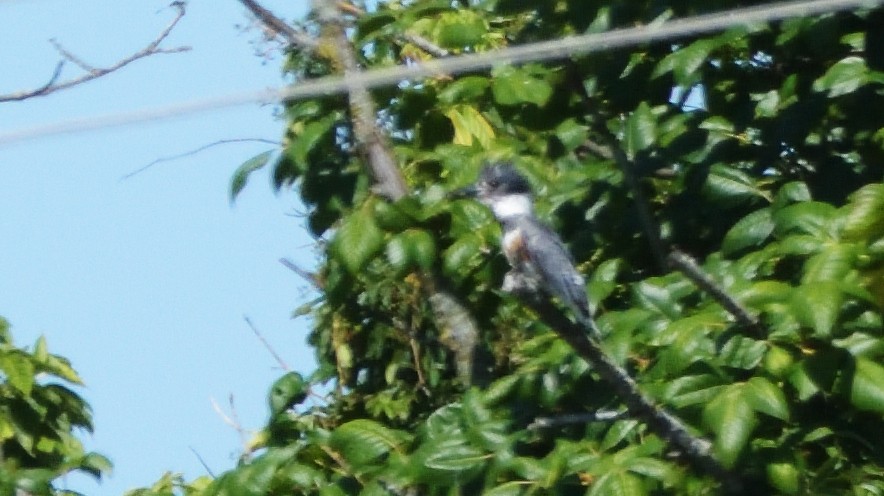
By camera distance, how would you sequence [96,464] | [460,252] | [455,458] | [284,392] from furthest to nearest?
1. [96,464]
2. [284,392]
3. [460,252]
4. [455,458]

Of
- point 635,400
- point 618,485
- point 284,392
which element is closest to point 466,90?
point 284,392

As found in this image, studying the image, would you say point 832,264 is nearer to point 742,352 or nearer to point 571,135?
point 742,352

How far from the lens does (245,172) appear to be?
3.21 m

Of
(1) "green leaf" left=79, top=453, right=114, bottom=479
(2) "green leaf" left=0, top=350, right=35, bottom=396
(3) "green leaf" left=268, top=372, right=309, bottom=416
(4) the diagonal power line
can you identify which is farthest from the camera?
(2) "green leaf" left=0, top=350, right=35, bottom=396

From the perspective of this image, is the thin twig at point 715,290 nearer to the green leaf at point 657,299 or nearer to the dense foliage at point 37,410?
the green leaf at point 657,299

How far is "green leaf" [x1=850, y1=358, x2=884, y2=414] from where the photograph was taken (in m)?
2.41

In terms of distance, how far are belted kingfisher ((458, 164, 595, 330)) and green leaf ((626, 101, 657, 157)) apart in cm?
21

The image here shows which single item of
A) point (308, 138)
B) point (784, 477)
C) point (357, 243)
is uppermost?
point (308, 138)

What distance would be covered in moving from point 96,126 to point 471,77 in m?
1.03

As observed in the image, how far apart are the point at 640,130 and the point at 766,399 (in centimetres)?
80

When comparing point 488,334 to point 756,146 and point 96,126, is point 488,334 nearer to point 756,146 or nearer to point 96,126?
point 756,146

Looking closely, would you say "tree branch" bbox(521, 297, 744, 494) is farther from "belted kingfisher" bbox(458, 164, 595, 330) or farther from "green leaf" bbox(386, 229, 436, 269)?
"green leaf" bbox(386, 229, 436, 269)

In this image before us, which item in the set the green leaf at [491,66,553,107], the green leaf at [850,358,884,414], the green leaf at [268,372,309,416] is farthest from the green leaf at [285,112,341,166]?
the green leaf at [850,358,884,414]

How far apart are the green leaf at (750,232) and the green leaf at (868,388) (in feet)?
1.50
